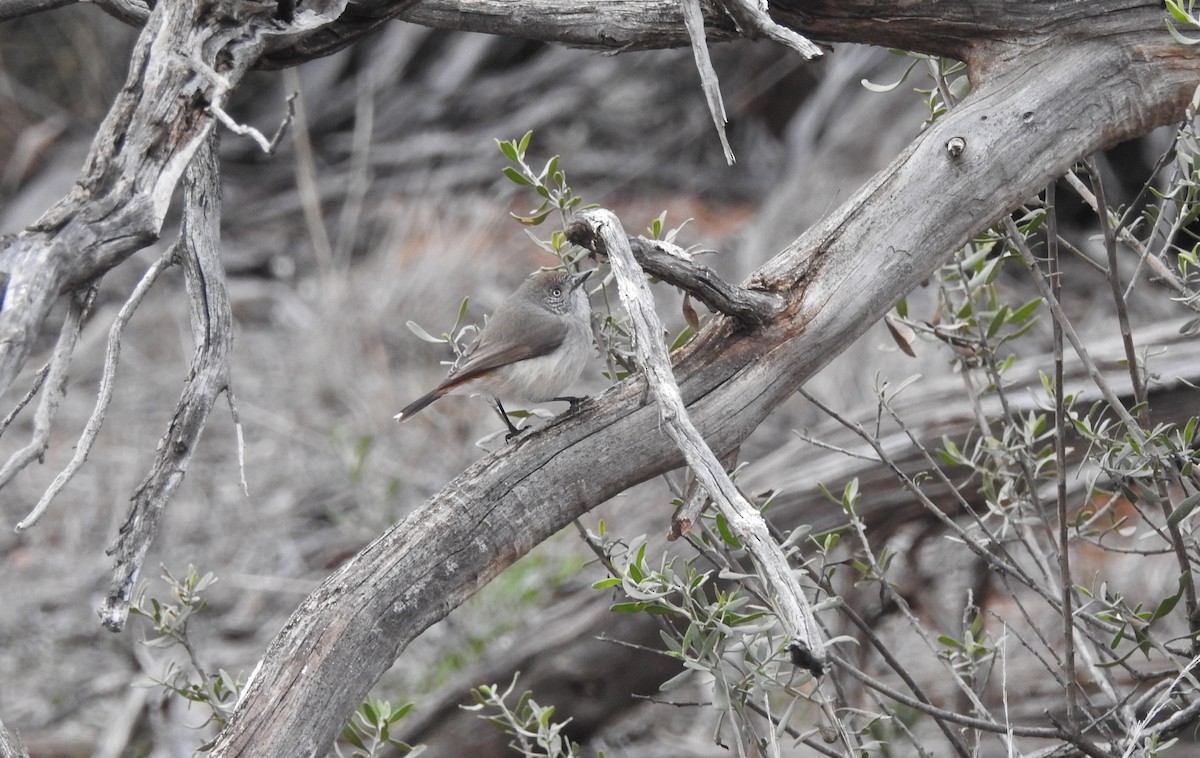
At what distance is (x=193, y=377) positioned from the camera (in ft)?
7.94

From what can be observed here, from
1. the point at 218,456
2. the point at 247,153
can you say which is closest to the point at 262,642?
the point at 218,456

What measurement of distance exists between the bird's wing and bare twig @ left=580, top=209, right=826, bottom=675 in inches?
64.0

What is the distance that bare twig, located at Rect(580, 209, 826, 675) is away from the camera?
5.97ft

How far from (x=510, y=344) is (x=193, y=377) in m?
1.86

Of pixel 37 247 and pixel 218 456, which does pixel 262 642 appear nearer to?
pixel 218 456

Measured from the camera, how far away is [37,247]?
2018mm

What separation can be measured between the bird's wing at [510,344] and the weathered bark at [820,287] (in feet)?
4.09

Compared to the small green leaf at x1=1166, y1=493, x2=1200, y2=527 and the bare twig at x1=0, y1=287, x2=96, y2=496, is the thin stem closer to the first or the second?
the small green leaf at x1=1166, y1=493, x2=1200, y2=527

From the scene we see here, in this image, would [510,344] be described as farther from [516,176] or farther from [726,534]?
[726,534]

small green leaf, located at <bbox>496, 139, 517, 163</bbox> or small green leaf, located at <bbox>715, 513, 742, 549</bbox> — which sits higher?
small green leaf, located at <bbox>496, 139, 517, 163</bbox>

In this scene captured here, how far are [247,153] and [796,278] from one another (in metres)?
8.57

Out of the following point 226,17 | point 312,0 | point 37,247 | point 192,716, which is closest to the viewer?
point 37,247

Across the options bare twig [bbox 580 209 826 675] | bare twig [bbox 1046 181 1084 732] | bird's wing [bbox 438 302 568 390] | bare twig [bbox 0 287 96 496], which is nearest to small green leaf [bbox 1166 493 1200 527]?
bare twig [bbox 1046 181 1084 732]

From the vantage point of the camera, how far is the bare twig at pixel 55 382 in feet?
6.59
